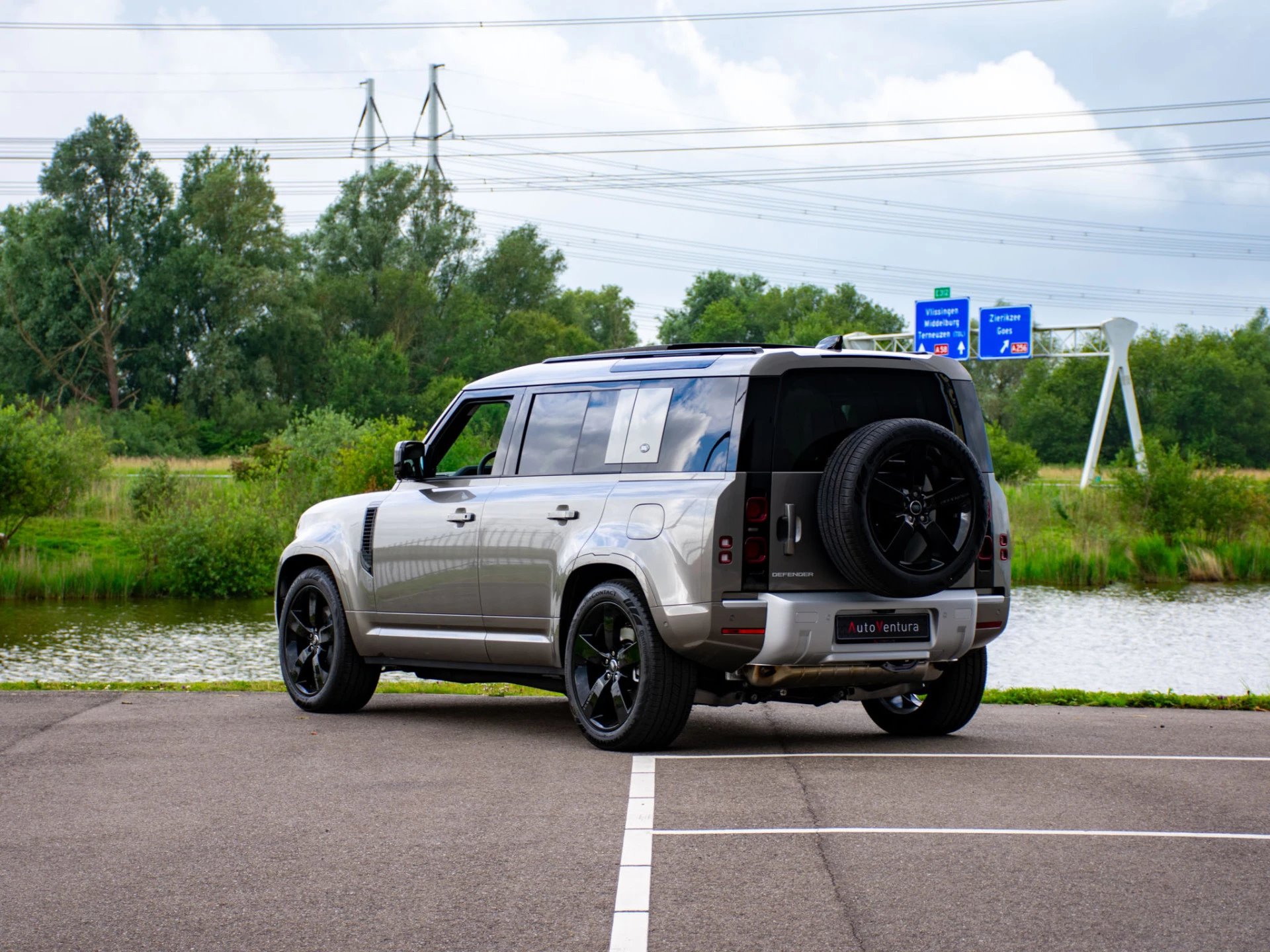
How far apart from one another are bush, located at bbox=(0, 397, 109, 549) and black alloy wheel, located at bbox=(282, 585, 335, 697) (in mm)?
25539

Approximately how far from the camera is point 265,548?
1308 inches

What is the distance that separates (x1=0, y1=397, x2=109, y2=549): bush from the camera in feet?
114

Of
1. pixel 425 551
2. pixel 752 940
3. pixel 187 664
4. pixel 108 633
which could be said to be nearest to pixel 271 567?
pixel 108 633

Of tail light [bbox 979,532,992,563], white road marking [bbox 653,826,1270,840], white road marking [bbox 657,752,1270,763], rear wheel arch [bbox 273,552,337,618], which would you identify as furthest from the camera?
rear wheel arch [bbox 273,552,337,618]

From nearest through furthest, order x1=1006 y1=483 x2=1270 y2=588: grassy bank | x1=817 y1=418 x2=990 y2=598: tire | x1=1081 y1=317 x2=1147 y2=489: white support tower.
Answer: x1=817 y1=418 x2=990 y2=598: tire
x1=1006 y1=483 x2=1270 y2=588: grassy bank
x1=1081 y1=317 x2=1147 y2=489: white support tower

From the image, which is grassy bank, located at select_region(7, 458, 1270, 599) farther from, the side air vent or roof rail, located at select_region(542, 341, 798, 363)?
roof rail, located at select_region(542, 341, 798, 363)

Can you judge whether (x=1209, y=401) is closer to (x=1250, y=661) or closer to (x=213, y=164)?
(x=213, y=164)

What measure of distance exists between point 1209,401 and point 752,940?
98111mm

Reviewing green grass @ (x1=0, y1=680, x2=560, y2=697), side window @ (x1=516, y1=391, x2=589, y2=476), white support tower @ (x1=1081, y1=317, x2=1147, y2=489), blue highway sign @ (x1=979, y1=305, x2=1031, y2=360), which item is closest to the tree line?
white support tower @ (x1=1081, y1=317, x2=1147, y2=489)

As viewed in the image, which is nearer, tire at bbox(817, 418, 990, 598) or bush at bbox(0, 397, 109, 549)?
tire at bbox(817, 418, 990, 598)

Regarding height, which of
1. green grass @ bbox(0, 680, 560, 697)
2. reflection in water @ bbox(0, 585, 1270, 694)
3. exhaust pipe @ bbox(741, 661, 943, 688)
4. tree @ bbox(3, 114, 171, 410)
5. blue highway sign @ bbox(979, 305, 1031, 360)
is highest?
tree @ bbox(3, 114, 171, 410)

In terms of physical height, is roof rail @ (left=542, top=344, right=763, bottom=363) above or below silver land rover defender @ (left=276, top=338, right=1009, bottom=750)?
above

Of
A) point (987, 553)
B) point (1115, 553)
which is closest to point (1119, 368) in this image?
point (1115, 553)

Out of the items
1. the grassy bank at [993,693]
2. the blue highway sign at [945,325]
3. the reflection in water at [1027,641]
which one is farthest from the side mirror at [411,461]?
the blue highway sign at [945,325]
